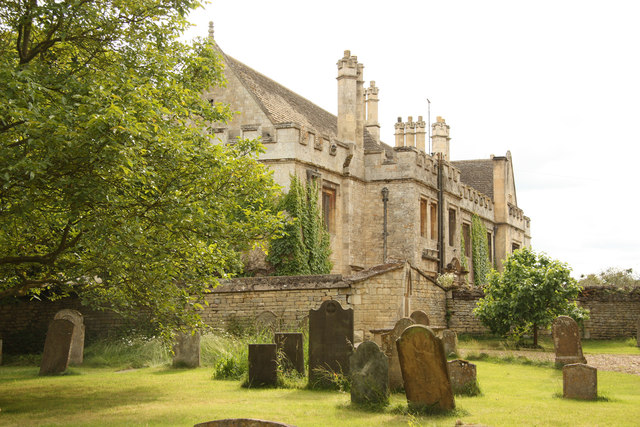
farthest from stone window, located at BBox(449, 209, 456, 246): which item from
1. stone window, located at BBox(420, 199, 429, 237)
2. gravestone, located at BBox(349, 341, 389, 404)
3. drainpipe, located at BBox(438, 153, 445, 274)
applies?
gravestone, located at BBox(349, 341, 389, 404)

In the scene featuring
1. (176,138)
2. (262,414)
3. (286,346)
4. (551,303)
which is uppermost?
(176,138)

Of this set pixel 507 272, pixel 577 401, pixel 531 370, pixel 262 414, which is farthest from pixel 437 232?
pixel 262 414

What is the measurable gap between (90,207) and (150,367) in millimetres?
7311

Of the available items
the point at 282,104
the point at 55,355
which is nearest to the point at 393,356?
the point at 55,355

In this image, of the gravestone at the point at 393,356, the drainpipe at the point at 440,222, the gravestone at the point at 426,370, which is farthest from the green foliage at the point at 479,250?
the gravestone at the point at 426,370

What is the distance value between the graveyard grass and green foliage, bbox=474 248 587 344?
6186 mm

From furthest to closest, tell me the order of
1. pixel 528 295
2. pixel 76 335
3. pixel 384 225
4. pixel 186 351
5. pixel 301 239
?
pixel 384 225, pixel 301 239, pixel 528 295, pixel 76 335, pixel 186 351

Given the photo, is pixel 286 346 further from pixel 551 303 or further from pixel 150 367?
pixel 551 303

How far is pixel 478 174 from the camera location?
43.6 metres

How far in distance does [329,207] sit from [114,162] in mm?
17359

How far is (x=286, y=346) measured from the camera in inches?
534

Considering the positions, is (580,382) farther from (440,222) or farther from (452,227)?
(452,227)

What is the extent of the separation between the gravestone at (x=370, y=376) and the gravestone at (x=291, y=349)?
283 centimetres

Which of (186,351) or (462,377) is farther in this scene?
(186,351)
